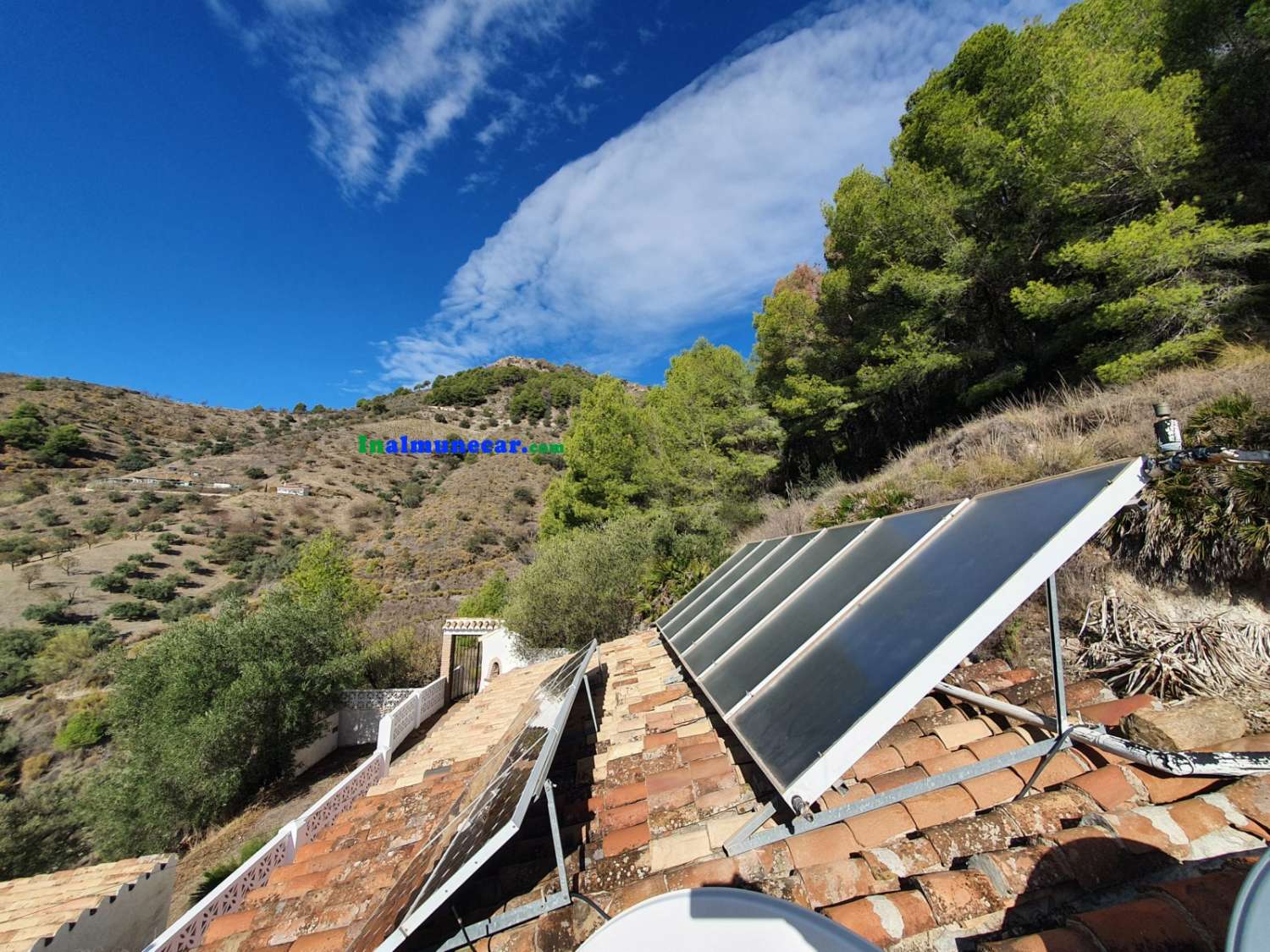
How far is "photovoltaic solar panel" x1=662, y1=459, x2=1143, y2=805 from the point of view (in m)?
1.69

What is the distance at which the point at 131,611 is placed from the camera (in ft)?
92.9

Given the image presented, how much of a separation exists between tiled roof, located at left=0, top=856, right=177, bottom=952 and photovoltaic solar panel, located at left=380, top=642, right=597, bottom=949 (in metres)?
6.09

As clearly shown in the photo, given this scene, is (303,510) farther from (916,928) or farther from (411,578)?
(916,928)

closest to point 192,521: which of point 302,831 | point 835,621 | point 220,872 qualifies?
point 220,872

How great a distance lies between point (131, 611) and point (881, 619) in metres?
41.7

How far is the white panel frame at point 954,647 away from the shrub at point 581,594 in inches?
525

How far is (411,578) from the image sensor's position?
35.2 m

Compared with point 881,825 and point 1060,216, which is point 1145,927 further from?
point 1060,216

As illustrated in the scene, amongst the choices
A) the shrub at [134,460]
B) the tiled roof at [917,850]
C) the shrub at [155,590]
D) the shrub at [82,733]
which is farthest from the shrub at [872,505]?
the shrub at [134,460]

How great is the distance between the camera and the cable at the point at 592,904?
6.46ft

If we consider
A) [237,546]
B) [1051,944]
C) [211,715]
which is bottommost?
[211,715]

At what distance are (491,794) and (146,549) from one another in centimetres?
4863

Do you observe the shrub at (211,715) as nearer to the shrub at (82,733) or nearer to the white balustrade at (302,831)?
the white balustrade at (302,831)

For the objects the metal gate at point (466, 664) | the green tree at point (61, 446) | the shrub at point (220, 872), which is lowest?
the shrub at point (220, 872)
